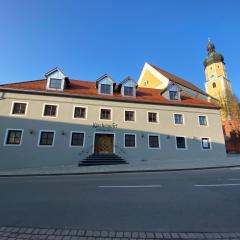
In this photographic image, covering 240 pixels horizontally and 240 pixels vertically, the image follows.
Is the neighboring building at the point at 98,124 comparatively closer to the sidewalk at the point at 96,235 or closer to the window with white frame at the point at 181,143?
the window with white frame at the point at 181,143

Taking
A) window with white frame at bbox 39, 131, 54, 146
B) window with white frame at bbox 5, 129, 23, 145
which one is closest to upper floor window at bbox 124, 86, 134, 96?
window with white frame at bbox 39, 131, 54, 146

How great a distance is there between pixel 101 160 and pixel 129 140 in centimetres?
407

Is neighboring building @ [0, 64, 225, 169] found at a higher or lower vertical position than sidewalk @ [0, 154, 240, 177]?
higher

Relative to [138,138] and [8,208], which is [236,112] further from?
[8,208]

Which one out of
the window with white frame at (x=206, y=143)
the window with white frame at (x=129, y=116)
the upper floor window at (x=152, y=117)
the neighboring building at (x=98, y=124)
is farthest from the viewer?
the window with white frame at (x=206, y=143)

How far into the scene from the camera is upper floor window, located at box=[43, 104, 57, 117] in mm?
19997

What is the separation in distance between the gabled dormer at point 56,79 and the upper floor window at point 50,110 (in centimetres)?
218

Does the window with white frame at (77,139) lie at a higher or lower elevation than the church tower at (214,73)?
lower

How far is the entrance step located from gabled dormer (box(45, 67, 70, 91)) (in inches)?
325

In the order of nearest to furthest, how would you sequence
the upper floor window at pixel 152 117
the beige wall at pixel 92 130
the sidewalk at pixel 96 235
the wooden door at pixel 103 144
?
the sidewalk at pixel 96 235 < the beige wall at pixel 92 130 < the wooden door at pixel 103 144 < the upper floor window at pixel 152 117

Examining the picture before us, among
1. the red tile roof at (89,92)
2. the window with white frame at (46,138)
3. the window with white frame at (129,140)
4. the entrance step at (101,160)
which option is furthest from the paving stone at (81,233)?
the red tile roof at (89,92)

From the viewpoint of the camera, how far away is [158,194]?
684cm

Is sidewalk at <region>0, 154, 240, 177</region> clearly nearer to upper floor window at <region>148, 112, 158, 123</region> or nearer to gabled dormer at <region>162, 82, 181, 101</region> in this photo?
upper floor window at <region>148, 112, 158, 123</region>

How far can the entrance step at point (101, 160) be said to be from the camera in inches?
735
